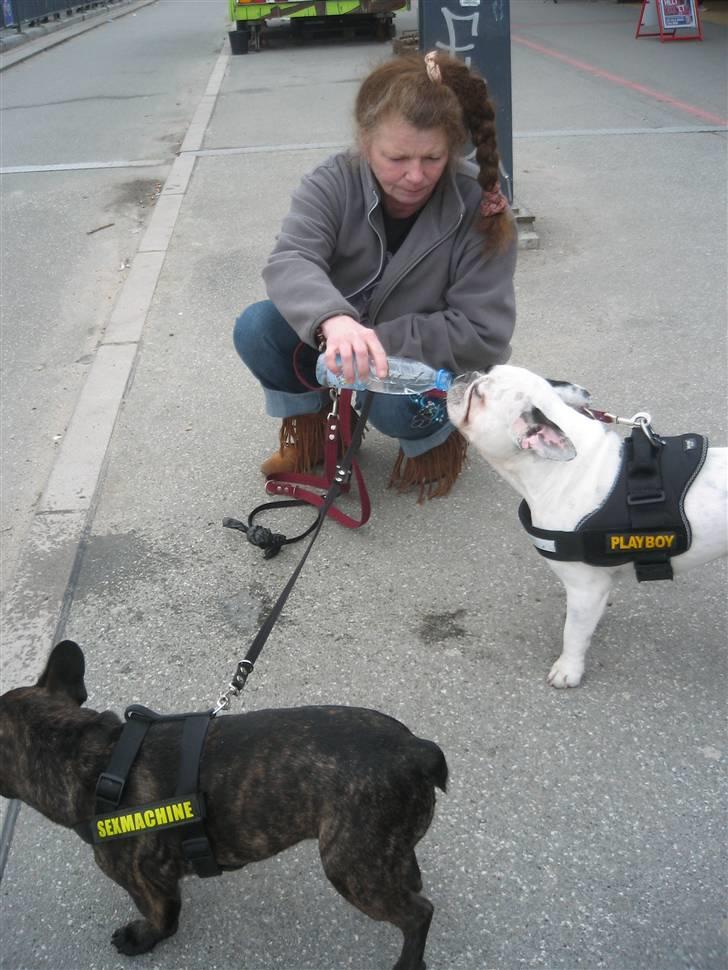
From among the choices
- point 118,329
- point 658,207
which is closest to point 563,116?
point 658,207

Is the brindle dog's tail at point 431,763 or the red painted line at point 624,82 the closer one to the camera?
the brindle dog's tail at point 431,763

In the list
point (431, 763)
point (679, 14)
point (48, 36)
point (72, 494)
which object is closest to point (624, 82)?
point (679, 14)

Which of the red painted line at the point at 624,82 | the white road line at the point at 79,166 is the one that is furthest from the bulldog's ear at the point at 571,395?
the red painted line at the point at 624,82

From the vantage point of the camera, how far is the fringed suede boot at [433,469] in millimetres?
3445

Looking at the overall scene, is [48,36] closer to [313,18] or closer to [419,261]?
[313,18]

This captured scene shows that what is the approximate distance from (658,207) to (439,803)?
5.71m

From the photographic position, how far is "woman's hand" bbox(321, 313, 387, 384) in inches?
97.6

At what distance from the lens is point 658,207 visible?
260 inches

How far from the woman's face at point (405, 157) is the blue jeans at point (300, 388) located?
73cm

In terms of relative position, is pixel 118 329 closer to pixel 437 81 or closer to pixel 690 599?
pixel 437 81

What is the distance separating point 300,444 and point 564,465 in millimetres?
1502

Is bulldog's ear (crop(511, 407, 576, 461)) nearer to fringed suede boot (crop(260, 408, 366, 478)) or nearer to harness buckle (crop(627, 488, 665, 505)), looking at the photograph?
harness buckle (crop(627, 488, 665, 505))

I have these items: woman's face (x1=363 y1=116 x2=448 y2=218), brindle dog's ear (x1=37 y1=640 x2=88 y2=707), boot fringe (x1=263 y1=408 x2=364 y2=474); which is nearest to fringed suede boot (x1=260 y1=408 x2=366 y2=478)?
boot fringe (x1=263 y1=408 x2=364 y2=474)

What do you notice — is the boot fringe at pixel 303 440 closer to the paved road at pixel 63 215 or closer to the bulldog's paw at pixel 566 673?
the paved road at pixel 63 215
